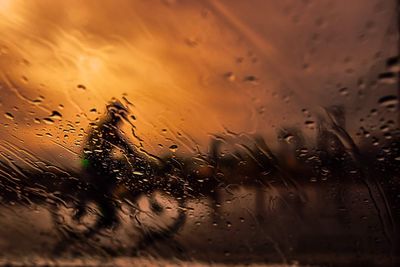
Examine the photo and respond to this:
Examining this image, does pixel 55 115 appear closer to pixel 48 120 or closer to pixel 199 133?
pixel 48 120

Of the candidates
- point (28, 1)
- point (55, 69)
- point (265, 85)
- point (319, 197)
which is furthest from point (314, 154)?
point (28, 1)

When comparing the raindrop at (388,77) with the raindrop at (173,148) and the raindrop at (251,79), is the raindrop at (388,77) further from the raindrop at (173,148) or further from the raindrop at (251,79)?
the raindrop at (173,148)

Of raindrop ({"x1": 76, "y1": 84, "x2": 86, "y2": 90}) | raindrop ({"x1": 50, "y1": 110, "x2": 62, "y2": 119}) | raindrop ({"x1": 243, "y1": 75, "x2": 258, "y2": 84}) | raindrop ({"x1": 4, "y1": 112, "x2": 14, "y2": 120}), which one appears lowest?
raindrop ({"x1": 4, "y1": 112, "x2": 14, "y2": 120})

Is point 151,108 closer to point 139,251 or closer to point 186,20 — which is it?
point 186,20

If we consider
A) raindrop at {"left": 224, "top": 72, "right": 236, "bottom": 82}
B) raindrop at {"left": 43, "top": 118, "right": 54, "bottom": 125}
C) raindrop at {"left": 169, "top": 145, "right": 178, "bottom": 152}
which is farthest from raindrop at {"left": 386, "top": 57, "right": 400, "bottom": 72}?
raindrop at {"left": 43, "top": 118, "right": 54, "bottom": 125}

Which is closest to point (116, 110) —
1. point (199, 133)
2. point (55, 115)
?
point (55, 115)

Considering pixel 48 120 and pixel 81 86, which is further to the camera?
pixel 48 120

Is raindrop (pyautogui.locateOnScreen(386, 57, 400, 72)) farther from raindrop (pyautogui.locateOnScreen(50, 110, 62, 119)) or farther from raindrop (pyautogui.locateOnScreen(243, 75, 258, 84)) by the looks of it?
raindrop (pyautogui.locateOnScreen(50, 110, 62, 119))
